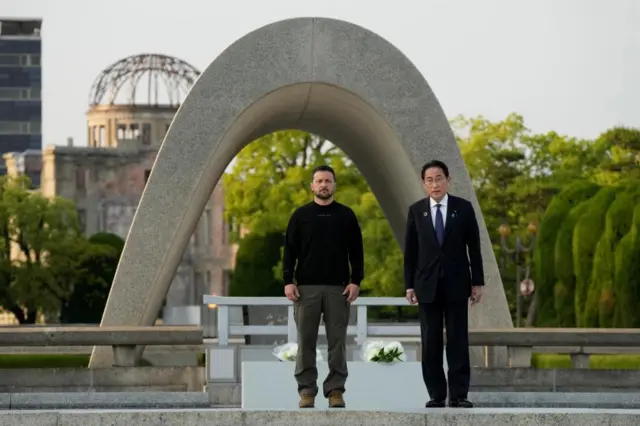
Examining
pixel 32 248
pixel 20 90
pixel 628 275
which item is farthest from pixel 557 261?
pixel 20 90

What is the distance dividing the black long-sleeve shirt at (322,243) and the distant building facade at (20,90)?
10307 cm

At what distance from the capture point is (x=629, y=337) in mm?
21156

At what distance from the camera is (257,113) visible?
910 inches

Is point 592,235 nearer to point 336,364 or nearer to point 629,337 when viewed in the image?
point 629,337

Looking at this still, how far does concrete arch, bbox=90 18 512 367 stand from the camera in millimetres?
21938

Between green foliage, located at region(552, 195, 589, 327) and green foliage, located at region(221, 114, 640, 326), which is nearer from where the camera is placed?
green foliage, located at region(552, 195, 589, 327)

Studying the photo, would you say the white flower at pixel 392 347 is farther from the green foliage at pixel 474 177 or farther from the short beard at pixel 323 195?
the green foliage at pixel 474 177

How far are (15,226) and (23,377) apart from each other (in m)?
38.3

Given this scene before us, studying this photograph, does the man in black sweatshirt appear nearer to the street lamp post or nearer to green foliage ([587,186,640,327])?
green foliage ([587,186,640,327])

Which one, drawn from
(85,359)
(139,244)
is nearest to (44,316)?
(85,359)

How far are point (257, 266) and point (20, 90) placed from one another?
6075 cm

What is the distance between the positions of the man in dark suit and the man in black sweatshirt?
0.46 meters

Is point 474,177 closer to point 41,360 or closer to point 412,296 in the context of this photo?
point 41,360

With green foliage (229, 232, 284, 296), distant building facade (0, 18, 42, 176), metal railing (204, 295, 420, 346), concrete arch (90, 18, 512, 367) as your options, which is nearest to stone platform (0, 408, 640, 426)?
metal railing (204, 295, 420, 346)
